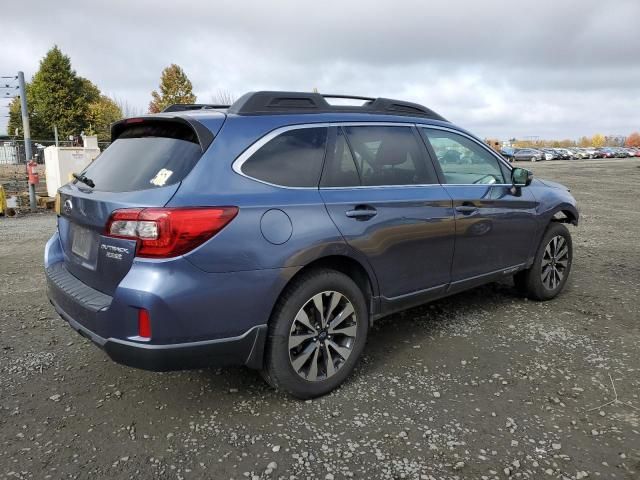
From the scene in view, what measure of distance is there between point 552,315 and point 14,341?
463 centimetres

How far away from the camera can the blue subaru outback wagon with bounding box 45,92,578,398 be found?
2613 millimetres

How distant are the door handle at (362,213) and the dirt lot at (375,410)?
1.11 m

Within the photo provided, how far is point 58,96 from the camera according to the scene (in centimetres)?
4641

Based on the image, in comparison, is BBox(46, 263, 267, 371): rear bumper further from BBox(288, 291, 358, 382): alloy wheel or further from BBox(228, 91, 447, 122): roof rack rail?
BBox(228, 91, 447, 122): roof rack rail

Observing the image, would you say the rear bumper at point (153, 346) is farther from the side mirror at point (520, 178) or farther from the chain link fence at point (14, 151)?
the chain link fence at point (14, 151)

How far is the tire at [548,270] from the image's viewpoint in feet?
16.3

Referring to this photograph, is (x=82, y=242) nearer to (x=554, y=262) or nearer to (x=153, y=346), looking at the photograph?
(x=153, y=346)

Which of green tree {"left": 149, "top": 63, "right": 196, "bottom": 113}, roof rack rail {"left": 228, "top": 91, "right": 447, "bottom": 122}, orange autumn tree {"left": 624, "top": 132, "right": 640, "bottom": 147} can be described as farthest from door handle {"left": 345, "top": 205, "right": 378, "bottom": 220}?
orange autumn tree {"left": 624, "top": 132, "right": 640, "bottom": 147}

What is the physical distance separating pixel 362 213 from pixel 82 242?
5.59 feet

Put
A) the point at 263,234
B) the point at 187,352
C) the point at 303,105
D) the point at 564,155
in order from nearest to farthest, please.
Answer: the point at 187,352
the point at 263,234
the point at 303,105
the point at 564,155

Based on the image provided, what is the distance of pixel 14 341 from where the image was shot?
13.4 feet

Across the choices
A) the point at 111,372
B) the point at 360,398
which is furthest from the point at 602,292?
the point at 111,372

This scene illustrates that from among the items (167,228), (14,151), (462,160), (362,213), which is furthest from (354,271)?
(14,151)

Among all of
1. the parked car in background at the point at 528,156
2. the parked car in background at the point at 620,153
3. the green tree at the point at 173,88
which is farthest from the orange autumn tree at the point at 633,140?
the green tree at the point at 173,88
